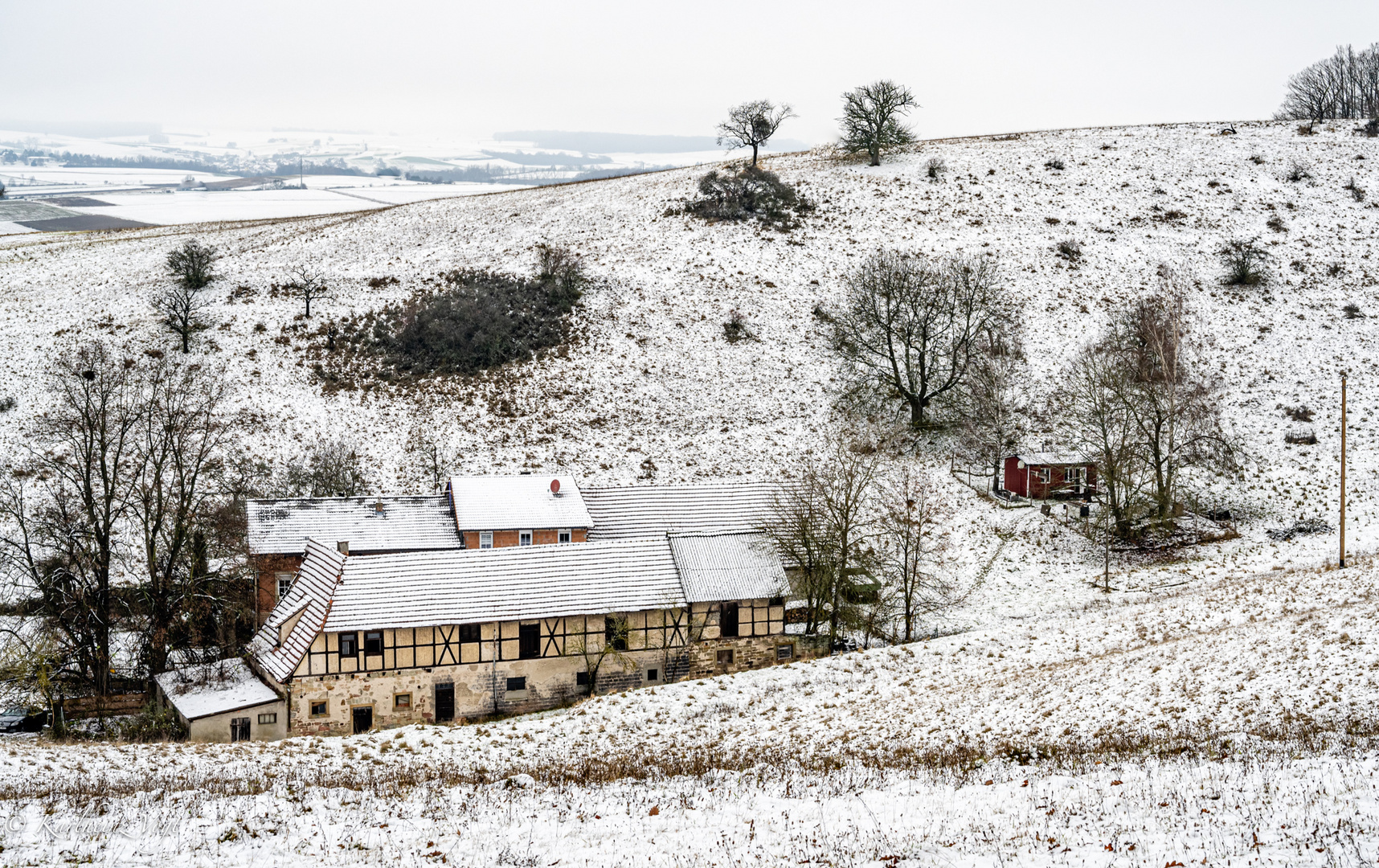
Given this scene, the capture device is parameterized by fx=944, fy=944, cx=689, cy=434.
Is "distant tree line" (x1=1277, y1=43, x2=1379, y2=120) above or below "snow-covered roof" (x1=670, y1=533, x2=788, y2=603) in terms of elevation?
above

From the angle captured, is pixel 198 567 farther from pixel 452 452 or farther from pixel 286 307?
pixel 286 307

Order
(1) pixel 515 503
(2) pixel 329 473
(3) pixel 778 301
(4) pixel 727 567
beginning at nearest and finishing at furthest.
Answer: (4) pixel 727 567, (1) pixel 515 503, (2) pixel 329 473, (3) pixel 778 301

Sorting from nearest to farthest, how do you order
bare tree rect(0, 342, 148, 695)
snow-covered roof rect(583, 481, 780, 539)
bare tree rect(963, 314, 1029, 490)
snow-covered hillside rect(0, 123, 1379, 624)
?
1. bare tree rect(0, 342, 148, 695)
2. snow-covered roof rect(583, 481, 780, 539)
3. snow-covered hillside rect(0, 123, 1379, 624)
4. bare tree rect(963, 314, 1029, 490)

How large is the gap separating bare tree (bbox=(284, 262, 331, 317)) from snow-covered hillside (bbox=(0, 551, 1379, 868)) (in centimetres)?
4378

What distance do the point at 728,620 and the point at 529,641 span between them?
6.93 m

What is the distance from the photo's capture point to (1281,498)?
4300 centimetres

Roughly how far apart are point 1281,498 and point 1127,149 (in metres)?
47.3

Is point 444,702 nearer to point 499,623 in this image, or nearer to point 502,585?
point 499,623

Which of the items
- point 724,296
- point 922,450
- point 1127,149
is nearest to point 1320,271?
point 1127,149

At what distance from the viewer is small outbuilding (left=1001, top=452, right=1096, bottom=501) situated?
148ft

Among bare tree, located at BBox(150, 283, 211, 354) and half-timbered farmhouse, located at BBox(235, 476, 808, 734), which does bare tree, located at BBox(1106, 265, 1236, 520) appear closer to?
half-timbered farmhouse, located at BBox(235, 476, 808, 734)

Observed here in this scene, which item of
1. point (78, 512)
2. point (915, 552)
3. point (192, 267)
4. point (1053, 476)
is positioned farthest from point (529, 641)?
point (192, 267)

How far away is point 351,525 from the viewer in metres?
37.2

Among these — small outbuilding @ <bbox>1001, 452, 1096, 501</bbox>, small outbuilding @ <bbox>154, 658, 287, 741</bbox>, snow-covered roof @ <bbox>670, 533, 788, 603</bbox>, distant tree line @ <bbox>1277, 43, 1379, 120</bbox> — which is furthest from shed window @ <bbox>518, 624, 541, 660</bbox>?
distant tree line @ <bbox>1277, 43, 1379, 120</bbox>
